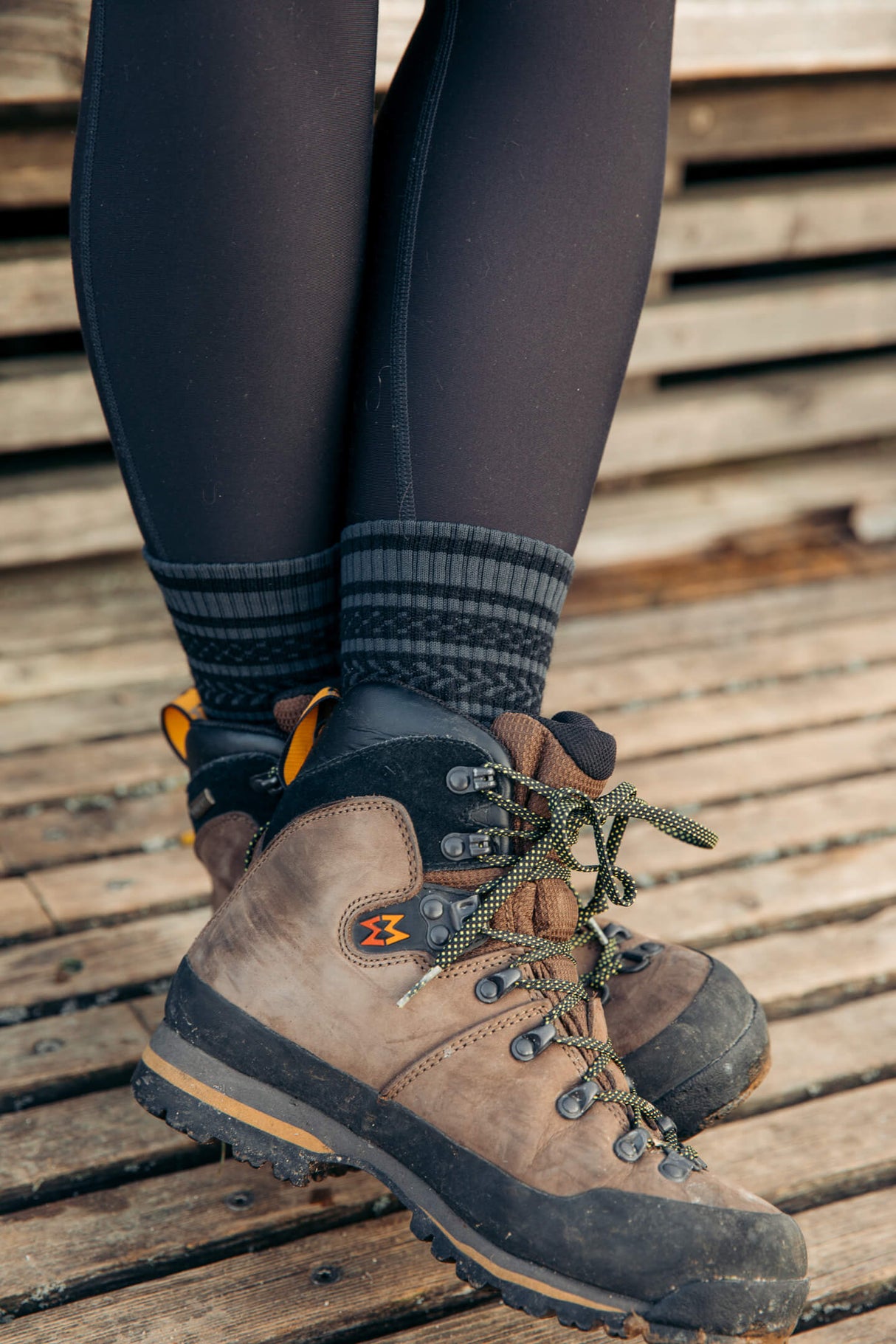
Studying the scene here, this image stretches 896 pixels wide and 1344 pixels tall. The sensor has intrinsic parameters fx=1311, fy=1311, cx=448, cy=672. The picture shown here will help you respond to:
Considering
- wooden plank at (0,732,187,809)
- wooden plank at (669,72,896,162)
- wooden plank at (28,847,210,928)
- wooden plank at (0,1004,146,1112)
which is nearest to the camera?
wooden plank at (0,1004,146,1112)

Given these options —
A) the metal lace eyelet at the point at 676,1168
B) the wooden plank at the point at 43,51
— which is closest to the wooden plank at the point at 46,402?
the wooden plank at the point at 43,51

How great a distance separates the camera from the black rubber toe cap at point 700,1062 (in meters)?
0.90

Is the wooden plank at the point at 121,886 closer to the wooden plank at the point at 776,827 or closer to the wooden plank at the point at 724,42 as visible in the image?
the wooden plank at the point at 776,827

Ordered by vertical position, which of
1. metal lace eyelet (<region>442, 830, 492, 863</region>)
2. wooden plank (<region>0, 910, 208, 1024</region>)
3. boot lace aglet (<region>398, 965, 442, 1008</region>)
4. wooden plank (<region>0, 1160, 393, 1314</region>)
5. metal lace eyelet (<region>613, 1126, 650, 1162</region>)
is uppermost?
metal lace eyelet (<region>442, 830, 492, 863</region>)

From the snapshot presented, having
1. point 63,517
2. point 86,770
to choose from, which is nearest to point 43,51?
point 63,517

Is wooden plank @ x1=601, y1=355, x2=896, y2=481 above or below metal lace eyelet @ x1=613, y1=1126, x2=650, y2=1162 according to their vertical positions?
below

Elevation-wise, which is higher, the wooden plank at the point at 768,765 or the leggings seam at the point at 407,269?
the leggings seam at the point at 407,269

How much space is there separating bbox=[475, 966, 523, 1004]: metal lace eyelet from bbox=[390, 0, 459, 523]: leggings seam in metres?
0.30

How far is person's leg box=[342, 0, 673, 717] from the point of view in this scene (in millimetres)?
864

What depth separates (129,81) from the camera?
32.0 inches

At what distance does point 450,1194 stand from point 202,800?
35cm

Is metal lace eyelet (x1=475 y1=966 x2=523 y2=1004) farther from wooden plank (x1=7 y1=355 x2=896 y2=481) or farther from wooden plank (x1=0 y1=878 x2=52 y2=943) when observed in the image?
wooden plank (x1=7 y1=355 x2=896 y2=481)

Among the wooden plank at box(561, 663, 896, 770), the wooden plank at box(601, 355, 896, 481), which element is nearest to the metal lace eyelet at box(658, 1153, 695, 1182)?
the wooden plank at box(561, 663, 896, 770)

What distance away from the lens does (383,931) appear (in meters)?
0.84
